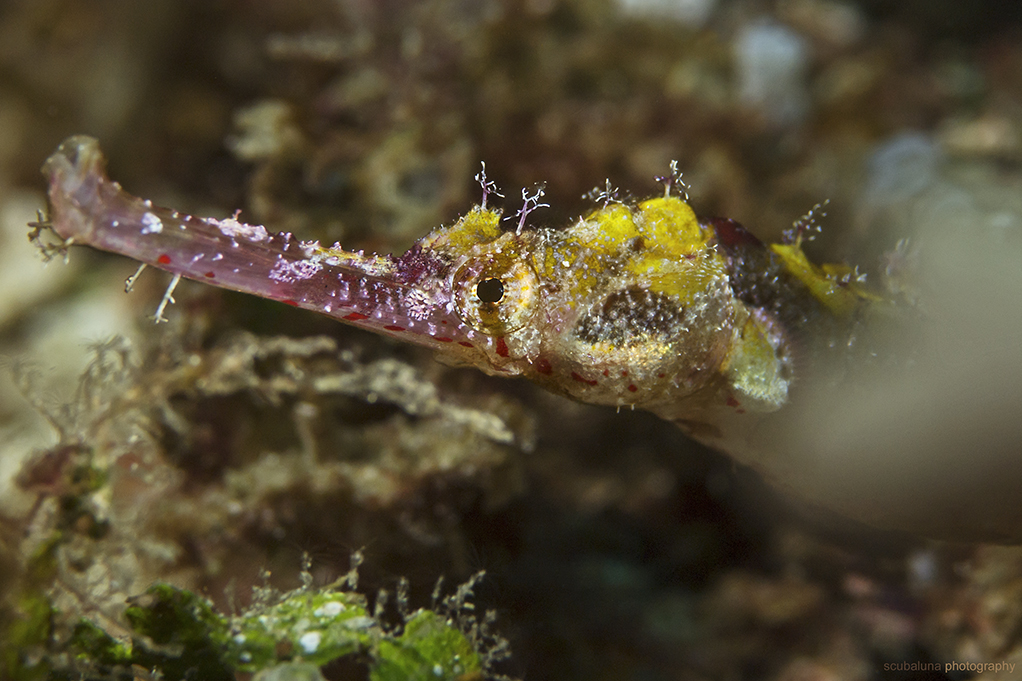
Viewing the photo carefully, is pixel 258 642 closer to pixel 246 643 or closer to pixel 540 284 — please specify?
pixel 246 643

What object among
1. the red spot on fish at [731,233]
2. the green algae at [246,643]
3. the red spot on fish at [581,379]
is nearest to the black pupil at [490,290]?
the red spot on fish at [581,379]

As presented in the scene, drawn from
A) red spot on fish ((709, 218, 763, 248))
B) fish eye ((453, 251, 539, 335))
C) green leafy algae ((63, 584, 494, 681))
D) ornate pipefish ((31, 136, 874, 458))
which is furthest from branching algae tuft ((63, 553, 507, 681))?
red spot on fish ((709, 218, 763, 248))

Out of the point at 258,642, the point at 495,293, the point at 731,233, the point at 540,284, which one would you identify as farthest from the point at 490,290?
the point at 258,642

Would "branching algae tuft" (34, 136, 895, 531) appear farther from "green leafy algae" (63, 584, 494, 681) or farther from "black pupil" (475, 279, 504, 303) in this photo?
"green leafy algae" (63, 584, 494, 681)

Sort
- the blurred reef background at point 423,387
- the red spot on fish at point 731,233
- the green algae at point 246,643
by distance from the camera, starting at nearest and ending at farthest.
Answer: the green algae at point 246,643 → the red spot on fish at point 731,233 → the blurred reef background at point 423,387

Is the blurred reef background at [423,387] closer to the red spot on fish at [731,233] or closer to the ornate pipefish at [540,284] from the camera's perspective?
the red spot on fish at [731,233]

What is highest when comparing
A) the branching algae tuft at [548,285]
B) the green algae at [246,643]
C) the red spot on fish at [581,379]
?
the branching algae tuft at [548,285]

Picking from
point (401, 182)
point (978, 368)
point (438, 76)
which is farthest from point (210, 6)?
point (978, 368)
